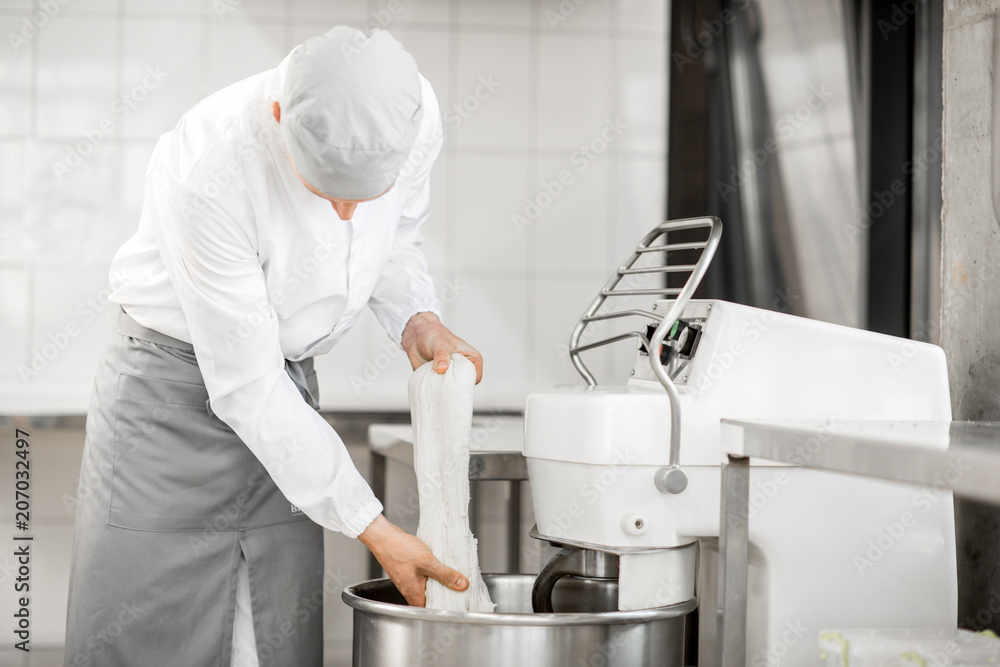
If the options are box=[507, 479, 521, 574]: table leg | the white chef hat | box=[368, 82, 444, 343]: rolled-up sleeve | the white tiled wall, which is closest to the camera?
the white chef hat

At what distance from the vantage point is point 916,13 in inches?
89.7

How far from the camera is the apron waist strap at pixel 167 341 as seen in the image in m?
1.34

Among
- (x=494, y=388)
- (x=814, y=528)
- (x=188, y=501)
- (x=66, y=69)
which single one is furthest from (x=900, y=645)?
(x=66, y=69)

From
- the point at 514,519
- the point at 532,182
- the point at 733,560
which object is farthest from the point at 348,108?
the point at 532,182

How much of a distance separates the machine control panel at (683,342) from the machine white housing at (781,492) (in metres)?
0.02

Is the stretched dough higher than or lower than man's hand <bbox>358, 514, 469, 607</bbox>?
higher

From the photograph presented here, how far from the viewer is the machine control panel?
110 cm

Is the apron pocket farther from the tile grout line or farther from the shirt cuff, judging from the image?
the tile grout line

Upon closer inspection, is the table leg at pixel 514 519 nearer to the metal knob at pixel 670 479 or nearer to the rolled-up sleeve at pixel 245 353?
the rolled-up sleeve at pixel 245 353

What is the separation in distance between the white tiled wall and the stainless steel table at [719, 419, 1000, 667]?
5.04 feet

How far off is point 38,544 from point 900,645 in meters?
2.25

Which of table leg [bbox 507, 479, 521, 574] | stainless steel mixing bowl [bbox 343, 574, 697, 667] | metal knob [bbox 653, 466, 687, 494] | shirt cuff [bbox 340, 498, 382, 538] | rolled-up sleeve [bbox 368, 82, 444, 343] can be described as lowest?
table leg [bbox 507, 479, 521, 574]

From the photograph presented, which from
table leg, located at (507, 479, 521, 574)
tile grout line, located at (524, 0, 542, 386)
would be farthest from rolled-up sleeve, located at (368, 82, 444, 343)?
tile grout line, located at (524, 0, 542, 386)

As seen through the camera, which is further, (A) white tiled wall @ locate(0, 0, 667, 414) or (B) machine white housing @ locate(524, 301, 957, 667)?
(A) white tiled wall @ locate(0, 0, 667, 414)
